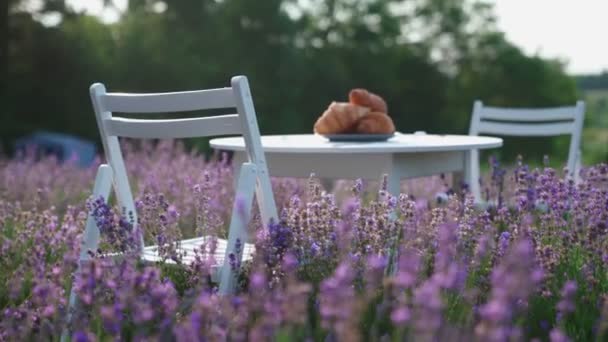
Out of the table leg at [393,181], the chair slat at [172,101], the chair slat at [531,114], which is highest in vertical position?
the chair slat at [531,114]

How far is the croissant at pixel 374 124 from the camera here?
3.65m

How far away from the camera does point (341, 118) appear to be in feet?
11.9

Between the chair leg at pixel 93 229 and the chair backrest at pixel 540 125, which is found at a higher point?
the chair backrest at pixel 540 125

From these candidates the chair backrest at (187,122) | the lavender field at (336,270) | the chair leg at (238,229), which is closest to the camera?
the lavender field at (336,270)

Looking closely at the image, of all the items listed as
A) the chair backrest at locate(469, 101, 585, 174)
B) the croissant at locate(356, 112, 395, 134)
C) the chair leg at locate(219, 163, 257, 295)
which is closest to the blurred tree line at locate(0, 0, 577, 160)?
the chair backrest at locate(469, 101, 585, 174)

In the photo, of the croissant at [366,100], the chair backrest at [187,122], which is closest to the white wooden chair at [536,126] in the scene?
the croissant at [366,100]

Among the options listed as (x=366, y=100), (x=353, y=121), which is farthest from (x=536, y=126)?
(x=353, y=121)

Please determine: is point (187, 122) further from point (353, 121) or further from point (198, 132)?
point (353, 121)

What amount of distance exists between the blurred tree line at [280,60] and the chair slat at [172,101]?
45.1 feet

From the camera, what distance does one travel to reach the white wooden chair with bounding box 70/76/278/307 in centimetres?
250

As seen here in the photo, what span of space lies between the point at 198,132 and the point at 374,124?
1.21 metres

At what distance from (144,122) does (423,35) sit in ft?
84.5

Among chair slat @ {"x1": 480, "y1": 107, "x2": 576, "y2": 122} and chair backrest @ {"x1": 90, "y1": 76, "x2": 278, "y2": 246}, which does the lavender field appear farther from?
chair slat @ {"x1": 480, "y1": 107, "x2": 576, "y2": 122}

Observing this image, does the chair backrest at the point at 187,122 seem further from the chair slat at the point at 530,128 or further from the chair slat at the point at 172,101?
the chair slat at the point at 530,128
